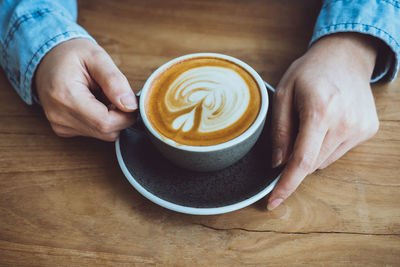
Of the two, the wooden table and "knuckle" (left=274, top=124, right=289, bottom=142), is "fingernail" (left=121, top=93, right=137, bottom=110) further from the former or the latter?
"knuckle" (left=274, top=124, right=289, bottom=142)

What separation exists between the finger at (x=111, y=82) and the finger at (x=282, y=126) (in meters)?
0.33

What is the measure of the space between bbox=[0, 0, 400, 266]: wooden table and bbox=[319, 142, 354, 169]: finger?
3 centimetres

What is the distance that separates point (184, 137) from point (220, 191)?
148 mm

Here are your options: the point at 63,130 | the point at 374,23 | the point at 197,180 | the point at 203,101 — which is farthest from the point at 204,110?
the point at 374,23

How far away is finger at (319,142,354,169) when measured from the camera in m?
0.76

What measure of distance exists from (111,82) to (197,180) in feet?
1.01

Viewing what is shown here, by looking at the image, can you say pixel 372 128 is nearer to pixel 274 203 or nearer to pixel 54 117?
pixel 274 203

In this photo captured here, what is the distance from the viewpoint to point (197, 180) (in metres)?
0.73

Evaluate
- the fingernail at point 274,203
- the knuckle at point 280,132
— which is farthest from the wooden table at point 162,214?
the knuckle at point 280,132

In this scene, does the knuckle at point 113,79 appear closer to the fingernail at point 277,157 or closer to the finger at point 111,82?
the finger at point 111,82

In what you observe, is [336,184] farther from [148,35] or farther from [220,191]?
[148,35]

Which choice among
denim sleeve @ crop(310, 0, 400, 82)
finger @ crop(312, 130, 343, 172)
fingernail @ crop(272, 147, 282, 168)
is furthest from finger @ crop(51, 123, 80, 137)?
denim sleeve @ crop(310, 0, 400, 82)

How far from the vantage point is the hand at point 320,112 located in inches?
27.2

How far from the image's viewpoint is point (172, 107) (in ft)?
2.40
